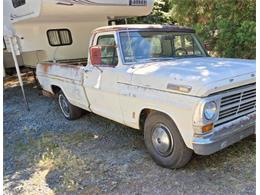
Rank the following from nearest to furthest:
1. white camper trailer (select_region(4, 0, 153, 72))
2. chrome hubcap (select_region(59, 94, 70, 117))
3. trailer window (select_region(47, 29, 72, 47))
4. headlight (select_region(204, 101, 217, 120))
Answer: headlight (select_region(204, 101, 217, 120)), chrome hubcap (select_region(59, 94, 70, 117)), white camper trailer (select_region(4, 0, 153, 72)), trailer window (select_region(47, 29, 72, 47))

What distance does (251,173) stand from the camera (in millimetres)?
3703

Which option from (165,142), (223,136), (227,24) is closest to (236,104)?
(223,136)

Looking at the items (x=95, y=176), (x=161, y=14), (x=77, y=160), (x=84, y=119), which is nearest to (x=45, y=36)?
(x=84, y=119)

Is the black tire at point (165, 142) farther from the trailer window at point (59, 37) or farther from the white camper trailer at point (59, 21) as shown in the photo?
the trailer window at point (59, 37)

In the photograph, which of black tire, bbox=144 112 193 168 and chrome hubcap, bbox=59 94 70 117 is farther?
chrome hubcap, bbox=59 94 70 117

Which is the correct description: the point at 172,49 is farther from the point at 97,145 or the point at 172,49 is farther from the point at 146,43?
the point at 97,145

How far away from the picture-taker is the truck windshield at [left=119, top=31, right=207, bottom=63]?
462 cm

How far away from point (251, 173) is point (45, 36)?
6.13 metres

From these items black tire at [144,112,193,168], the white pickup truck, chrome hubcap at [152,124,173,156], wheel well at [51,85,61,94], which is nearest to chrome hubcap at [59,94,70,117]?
wheel well at [51,85,61,94]

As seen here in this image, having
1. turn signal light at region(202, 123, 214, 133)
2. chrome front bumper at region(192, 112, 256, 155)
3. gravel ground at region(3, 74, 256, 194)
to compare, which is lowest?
gravel ground at region(3, 74, 256, 194)

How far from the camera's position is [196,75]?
143 inches

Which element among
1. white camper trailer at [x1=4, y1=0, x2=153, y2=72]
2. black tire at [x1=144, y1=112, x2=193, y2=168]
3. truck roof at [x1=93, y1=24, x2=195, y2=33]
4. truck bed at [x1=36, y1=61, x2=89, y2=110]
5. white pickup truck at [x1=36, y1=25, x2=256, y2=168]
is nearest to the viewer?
white pickup truck at [x1=36, y1=25, x2=256, y2=168]

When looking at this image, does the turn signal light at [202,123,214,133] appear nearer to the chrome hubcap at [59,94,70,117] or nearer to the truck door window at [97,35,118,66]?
the truck door window at [97,35,118,66]

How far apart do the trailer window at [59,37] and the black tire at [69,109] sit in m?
2.06
